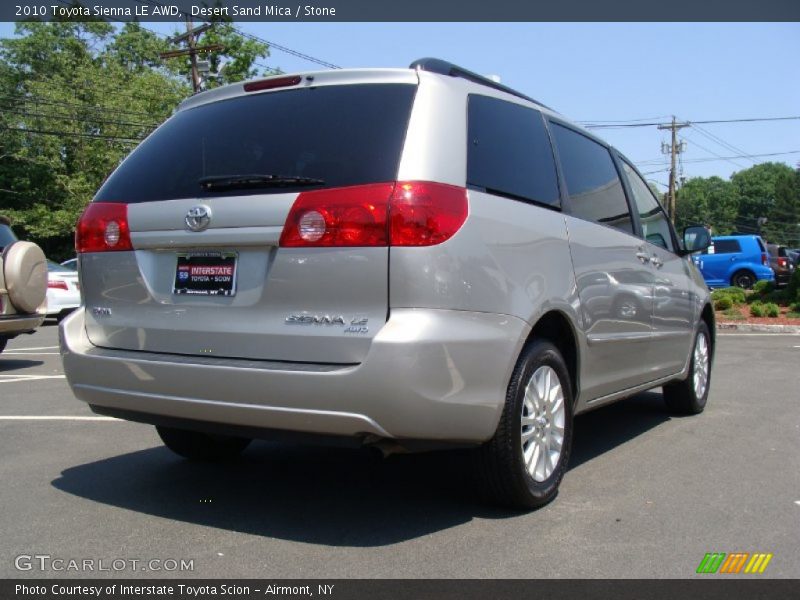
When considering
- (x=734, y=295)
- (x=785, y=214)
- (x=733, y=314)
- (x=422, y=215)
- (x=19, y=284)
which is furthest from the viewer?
(x=785, y=214)

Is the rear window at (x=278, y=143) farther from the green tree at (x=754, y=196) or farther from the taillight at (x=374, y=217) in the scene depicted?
the green tree at (x=754, y=196)

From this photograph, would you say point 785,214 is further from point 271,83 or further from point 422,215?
point 422,215

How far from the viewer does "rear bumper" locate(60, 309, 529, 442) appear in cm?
305

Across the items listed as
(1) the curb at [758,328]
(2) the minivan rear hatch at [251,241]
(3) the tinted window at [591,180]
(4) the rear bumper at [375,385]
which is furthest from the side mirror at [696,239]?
(1) the curb at [758,328]

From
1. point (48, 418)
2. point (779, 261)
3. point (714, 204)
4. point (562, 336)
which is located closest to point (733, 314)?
point (779, 261)

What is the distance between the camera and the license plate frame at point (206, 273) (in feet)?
11.1

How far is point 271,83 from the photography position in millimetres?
3766

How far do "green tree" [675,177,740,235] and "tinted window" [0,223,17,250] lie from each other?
393 feet

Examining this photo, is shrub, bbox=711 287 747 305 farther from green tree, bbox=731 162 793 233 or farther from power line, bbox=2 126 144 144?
green tree, bbox=731 162 793 233

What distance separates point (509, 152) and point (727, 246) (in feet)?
82.7

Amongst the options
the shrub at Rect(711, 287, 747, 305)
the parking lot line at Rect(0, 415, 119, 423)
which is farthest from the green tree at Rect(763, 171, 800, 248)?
the parking lot line at Rect(0, 415, 119, 423)

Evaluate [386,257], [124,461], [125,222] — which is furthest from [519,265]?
[124,461]

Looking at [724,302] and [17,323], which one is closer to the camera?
[17,323]

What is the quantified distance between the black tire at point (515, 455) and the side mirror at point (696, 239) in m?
2.79
